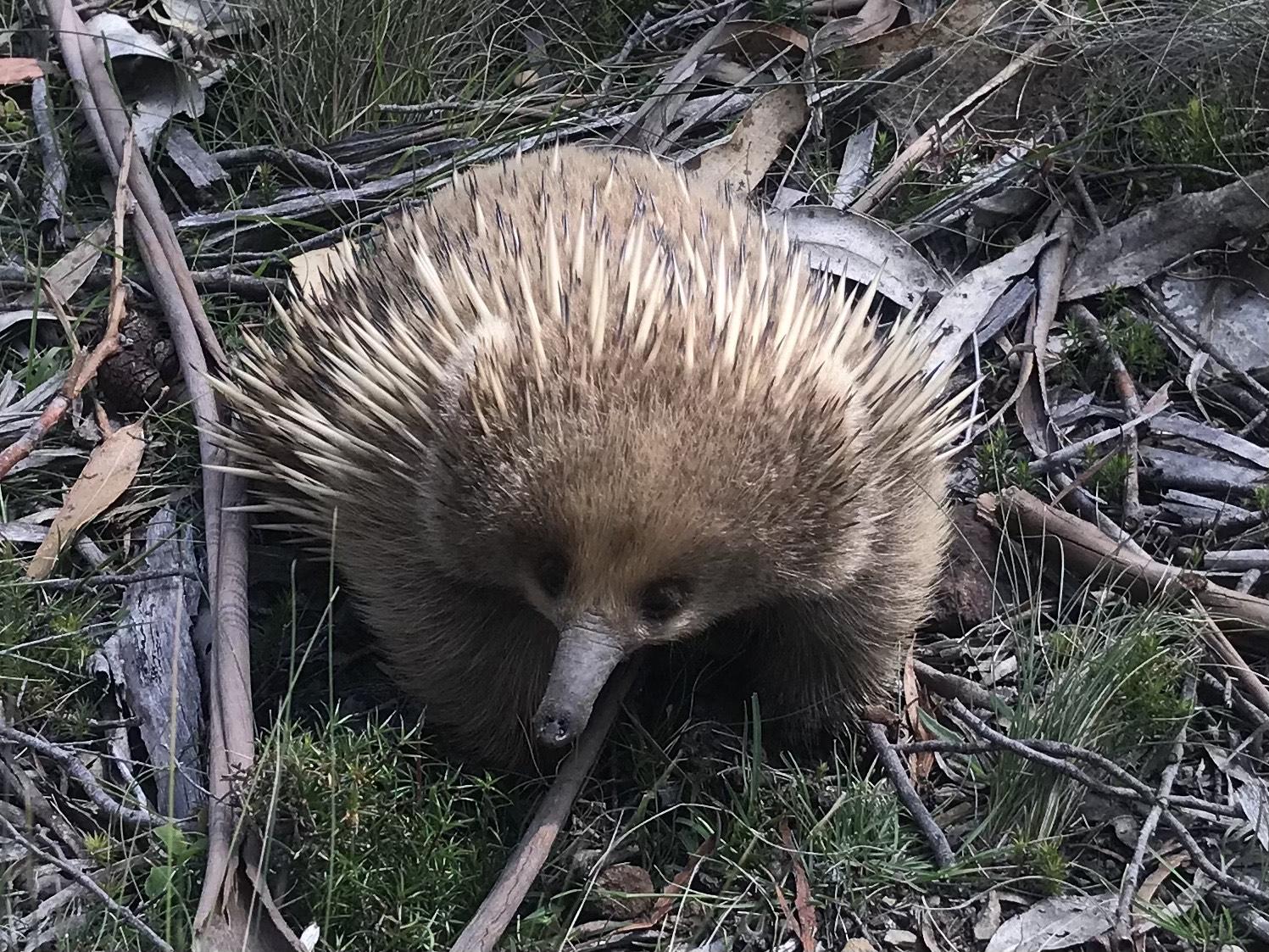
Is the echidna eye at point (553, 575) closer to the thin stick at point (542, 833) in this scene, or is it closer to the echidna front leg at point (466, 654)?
the echidna front leg at point (466, 654)

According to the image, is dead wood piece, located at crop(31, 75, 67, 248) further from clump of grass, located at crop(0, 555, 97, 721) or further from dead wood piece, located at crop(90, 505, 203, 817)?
clump of grass, located at crop(0, 555, 97, 721)

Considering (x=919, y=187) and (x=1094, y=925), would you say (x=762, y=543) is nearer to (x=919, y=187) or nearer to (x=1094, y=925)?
(x=1094, y=925)

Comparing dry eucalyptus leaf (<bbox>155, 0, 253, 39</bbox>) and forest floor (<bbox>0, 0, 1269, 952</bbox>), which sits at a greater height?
dry eucalyptus leaf (<bbox>155, 0, 253, 39</bbox>)

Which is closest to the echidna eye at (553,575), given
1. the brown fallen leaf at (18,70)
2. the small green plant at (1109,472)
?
the small green plant at (1109,472)

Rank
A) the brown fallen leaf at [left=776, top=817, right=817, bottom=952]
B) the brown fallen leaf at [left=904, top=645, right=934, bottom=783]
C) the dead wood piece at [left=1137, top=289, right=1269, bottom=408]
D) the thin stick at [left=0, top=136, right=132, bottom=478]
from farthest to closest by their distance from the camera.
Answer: the dead wood piece at [left=1137, top=289, right=1269, bottom=408], the thin stick at [left=0, top=136, right=132, bottom=478], the brown fallen leaf at [left=904, top=645, right=934, bottom=783], the brown fallen leaf at [left=776, top=817, right=817, bottom=952]

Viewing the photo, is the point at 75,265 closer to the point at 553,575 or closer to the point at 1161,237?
the point at 553,575

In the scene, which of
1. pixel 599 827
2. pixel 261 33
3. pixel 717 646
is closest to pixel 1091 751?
pixel 717 646

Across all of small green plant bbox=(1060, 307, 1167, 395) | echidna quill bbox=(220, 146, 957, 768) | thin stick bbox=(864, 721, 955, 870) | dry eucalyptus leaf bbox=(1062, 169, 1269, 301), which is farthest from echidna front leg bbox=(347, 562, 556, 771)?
dry eucalyptus leaf bbox=(1062, 169, 1269, 301)

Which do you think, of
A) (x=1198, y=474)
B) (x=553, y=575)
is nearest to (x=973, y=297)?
(x=1198, y=474)
